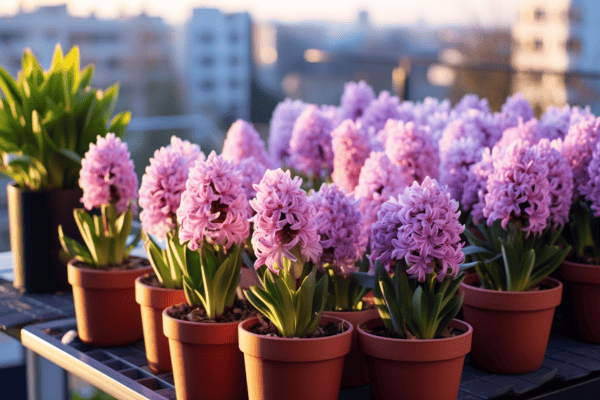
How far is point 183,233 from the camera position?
131cm

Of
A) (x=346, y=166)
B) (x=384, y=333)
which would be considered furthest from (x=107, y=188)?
(x=384, y=333)

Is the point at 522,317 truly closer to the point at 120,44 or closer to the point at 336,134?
the point at 336,134

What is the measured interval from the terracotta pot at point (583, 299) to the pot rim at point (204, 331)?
89 cm

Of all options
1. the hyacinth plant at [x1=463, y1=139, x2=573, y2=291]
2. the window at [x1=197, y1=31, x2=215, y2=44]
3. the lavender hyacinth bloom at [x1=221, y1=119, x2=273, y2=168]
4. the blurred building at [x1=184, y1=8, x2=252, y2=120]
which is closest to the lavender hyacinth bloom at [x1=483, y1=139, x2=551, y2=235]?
the hyacinth plant at [x1=463, y1=139, x2=573, y2=291]

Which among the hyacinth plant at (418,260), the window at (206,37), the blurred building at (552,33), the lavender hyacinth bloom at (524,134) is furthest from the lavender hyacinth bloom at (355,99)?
the window at (206,37)

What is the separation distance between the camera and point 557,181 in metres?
1.58

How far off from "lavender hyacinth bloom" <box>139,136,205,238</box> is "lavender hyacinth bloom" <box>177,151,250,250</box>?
0.67ft

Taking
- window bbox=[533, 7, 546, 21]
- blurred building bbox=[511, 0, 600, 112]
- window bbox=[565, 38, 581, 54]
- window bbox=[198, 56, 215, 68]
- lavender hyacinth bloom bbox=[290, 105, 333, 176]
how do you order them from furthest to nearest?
window bbox=[198, 56, 215, 68] < window bbox=[533, 7, 546, 21] < window bbox=[565, 38, 581, 54] < blurred building bbox=[511, 0, 600, 112] < lavender hyacinth bloom bbox=[290, 105, 333, 176]

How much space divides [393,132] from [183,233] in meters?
0.81

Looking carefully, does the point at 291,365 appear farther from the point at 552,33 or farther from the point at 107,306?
the point at 552,33

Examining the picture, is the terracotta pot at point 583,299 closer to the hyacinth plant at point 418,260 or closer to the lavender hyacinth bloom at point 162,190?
the hyacinth plant at point 418,260

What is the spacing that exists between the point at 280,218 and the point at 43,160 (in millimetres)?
1235

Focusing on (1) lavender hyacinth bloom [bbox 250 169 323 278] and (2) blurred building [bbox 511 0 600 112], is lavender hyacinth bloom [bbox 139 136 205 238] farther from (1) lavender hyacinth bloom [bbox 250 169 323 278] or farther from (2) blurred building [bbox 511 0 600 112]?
(2) blurred building [bbox 511 0 600 112]

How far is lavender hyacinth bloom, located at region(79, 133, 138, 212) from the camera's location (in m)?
1.70
